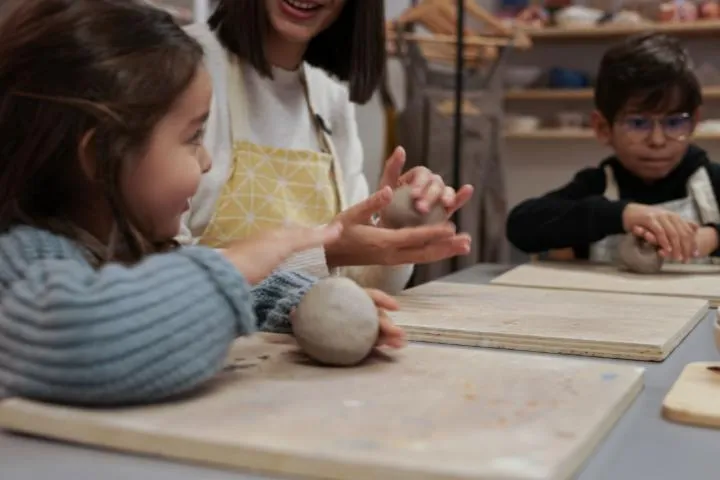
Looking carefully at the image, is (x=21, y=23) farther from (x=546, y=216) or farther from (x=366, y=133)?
(x=366, y=133)

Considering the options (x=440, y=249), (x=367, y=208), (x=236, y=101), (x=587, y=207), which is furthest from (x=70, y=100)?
(x=587, y=207)

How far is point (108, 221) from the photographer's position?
0.74m

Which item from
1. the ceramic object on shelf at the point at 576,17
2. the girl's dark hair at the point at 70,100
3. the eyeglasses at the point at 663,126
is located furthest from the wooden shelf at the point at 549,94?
the girl's dark hair at the point at 70,100

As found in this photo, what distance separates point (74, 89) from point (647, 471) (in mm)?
493

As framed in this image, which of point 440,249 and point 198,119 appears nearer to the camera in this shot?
point 198,119

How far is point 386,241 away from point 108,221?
0.43 metres

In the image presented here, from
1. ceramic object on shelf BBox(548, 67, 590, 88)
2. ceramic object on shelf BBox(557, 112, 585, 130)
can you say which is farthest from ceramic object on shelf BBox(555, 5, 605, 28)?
ceramic object on shelf BBox(557, 112, 585, 130)

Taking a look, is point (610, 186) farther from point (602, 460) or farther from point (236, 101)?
point (602, 460)

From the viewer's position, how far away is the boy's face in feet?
5.35

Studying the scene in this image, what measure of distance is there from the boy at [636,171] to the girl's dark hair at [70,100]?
→ 3.33ft

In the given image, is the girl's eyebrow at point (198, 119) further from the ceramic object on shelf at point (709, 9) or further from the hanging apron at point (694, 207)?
the ceramic object on shelf at point (709, 9)

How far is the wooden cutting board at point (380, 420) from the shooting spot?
1.64ft

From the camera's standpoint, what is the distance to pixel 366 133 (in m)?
3.11

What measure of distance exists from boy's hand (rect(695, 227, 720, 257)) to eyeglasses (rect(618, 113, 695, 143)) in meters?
0.18
